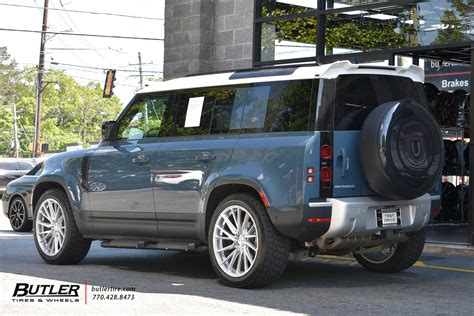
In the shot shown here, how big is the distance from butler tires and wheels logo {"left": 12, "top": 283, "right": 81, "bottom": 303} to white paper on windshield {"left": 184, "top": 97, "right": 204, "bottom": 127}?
200 centimetres

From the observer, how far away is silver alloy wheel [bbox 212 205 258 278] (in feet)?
27.8

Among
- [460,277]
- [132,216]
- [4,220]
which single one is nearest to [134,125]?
[132,216]

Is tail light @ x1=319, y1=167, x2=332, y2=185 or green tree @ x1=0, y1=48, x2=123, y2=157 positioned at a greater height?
green tree @ x1=0, y1=48, x2=123, y2=157

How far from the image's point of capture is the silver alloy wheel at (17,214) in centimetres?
1649

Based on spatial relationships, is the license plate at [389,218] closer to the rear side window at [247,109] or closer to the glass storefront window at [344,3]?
the rear side window at [247,109]

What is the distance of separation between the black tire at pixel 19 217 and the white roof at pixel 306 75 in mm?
7127

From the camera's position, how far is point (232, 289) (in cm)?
851

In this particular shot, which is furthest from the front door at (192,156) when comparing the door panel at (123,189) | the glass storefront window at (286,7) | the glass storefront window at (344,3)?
the glass storefront window at (286,7)

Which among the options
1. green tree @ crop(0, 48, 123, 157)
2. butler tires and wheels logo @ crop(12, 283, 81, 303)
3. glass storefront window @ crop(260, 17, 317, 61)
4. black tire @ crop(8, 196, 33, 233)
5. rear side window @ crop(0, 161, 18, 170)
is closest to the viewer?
butler tires and wheels logo @ crop(12, 283, 81, 303)

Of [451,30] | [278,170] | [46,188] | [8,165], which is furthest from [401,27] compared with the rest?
[8,165]

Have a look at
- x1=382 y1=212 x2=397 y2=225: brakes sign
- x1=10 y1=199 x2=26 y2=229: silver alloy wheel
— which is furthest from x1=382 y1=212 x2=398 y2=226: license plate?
x1=10 y1=199 x2=26 y2=229: silver alloy wheel

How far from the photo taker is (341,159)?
833 centimetres

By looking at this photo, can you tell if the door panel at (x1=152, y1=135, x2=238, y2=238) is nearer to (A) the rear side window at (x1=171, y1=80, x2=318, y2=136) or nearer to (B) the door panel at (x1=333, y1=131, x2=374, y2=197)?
(A) the rear side window at (x1=171, y1=80, x2=318, y2=136)

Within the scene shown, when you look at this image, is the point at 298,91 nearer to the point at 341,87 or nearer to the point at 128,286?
the point at 341,87
